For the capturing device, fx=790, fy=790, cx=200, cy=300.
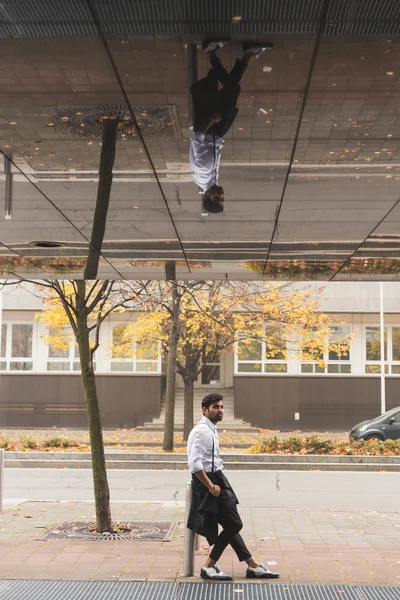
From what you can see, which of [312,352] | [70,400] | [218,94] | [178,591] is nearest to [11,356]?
[70,400]

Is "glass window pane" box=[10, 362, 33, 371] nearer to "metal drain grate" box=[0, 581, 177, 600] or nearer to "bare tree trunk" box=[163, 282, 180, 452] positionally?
"bare tree trunk" box=[163, 282, 180, 452]

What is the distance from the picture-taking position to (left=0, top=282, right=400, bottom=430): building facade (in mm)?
33531

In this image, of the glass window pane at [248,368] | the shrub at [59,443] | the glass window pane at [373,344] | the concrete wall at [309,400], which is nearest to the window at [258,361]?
the glass window pane at [248,368]

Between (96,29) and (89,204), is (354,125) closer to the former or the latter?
(96,29)

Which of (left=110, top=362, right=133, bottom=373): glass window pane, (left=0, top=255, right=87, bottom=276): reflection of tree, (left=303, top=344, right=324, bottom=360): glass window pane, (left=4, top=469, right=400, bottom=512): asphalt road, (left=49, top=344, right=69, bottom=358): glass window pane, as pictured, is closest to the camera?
(left=0, top=255, right=87, bottom=276): reflection of tree

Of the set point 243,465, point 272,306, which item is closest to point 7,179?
point 243,465

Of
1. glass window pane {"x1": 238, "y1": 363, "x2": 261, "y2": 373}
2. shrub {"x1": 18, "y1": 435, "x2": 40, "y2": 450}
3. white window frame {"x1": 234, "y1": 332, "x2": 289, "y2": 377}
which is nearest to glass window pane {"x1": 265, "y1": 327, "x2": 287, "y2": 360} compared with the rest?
white window frame {"x1": 234, "y1": 332, "x2": 289, "y2": 377}

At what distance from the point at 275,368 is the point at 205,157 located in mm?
28840

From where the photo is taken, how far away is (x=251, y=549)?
967 cm

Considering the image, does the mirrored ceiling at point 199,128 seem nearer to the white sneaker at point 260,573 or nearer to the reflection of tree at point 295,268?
the reflection of tree at point 295,268

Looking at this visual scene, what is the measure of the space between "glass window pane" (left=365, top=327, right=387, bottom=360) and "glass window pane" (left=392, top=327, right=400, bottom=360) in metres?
0.42

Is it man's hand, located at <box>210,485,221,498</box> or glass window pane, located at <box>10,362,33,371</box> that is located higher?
glass window pane, located at <box>10,362,33,371</box>

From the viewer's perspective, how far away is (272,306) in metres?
24.7

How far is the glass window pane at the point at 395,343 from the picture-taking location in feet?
114
